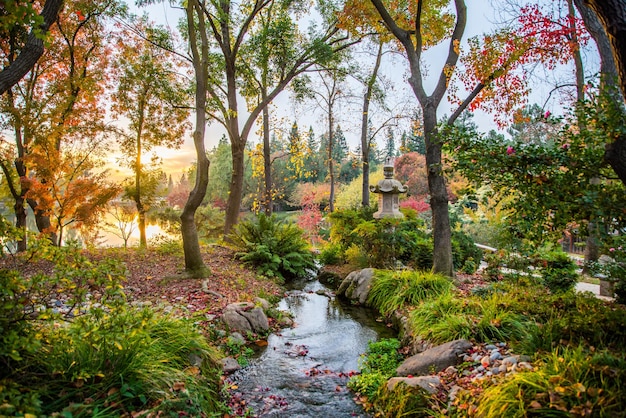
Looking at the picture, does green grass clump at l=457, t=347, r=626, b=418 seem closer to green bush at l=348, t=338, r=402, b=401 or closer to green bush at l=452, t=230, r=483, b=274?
green bush at l=348, t=338, r=402, b=401

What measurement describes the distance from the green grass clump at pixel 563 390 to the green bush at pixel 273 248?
5.79 meters

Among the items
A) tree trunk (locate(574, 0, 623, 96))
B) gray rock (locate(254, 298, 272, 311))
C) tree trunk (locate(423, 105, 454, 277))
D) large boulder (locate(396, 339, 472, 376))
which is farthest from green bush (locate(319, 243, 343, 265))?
tree trunk (locate(574, 0, 623, 96))

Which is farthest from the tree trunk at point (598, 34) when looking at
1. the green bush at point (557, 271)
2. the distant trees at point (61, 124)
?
the distant trees at point (61, 124)

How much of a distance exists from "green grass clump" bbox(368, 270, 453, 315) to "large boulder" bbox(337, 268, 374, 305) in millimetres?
146

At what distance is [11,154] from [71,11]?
383 centimetres

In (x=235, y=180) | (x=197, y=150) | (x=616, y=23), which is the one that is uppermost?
(x=616, y=23)

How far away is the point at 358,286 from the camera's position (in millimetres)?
6551

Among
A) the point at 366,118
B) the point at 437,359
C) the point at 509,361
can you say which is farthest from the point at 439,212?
the point at 366,118

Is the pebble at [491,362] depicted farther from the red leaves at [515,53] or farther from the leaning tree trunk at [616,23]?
the red leaves at [515,53]

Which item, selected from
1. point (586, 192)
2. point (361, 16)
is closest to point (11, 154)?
point (361, 16)

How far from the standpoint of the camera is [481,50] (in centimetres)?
581

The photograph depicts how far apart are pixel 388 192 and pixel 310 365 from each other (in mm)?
5469

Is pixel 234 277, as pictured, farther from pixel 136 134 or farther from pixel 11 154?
pixel 136 134

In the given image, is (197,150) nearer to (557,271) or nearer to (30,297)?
(30,297)
